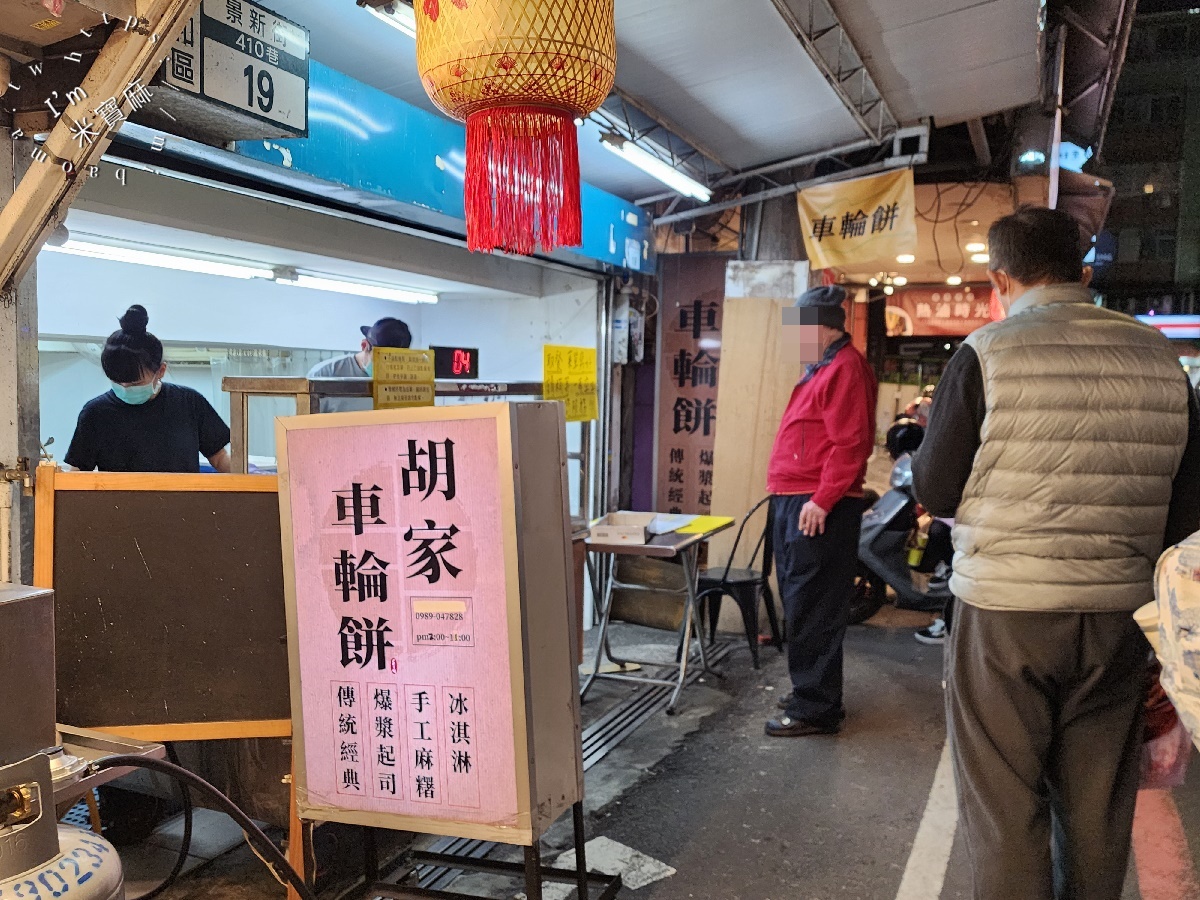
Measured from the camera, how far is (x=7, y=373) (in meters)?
2.66

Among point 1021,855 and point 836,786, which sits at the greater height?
point 1021,855

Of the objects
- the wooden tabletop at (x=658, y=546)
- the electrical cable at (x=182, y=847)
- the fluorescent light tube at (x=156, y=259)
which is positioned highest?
the fluorescent light tube at (x=156, y=259)

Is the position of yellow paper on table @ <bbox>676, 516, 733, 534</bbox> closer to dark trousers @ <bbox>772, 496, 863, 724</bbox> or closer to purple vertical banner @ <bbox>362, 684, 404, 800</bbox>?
dark trousers @ <bbox>772, 496, 863, 724</bbox>

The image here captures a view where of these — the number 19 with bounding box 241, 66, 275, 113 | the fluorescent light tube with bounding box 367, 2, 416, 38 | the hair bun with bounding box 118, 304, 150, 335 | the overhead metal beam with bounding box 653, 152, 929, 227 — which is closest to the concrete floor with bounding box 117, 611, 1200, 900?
the hair bun with bounding box 118, 304, 150, 335

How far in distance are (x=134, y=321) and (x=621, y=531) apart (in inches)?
103

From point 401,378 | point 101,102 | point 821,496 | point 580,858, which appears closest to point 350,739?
point 580,858

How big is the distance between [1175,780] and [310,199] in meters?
4.36

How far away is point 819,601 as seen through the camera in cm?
455

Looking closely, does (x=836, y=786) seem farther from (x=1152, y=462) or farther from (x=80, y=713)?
(x=80, y=713)

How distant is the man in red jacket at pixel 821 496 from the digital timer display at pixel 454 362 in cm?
273

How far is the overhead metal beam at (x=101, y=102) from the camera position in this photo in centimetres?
206

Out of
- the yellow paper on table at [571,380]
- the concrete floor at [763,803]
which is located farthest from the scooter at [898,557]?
the yellow paper on table at [571,380]

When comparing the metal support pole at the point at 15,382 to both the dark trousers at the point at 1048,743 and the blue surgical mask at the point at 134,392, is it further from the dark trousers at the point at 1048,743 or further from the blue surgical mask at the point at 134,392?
the dark trousers at the point at 1048,743

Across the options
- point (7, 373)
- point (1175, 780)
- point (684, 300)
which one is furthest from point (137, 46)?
point (684, 300)
